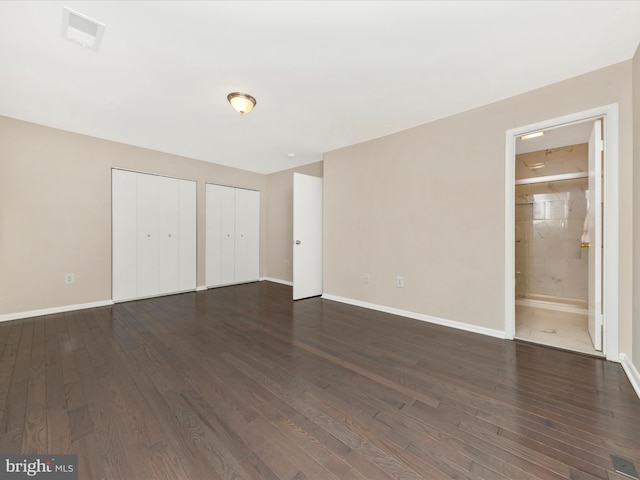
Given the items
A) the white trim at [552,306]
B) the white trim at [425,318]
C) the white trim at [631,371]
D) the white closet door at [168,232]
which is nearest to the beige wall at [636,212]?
the white trim at [631,371]

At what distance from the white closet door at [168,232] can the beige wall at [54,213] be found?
411 millimetres

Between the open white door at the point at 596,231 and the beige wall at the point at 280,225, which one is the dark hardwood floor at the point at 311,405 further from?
the beige wall at the point at 280,225

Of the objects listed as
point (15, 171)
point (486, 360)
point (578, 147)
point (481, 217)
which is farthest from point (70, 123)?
point (578, 147)

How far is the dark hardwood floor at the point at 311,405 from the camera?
121 centimetres

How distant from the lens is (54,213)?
347cm

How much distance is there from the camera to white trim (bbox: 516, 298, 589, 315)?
3688 mm

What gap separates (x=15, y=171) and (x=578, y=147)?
7.71 metres

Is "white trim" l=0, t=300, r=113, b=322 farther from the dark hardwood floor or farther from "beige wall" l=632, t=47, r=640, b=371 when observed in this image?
"beige wall" l=632, t=47, r=640, b=371

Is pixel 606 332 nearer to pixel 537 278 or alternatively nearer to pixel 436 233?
pixel 436 233

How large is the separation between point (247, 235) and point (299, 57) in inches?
162

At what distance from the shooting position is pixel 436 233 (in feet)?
10.2

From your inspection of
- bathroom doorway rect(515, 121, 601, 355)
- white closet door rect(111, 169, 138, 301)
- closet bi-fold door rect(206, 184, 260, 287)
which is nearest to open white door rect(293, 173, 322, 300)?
closet bi-fold door rect(206, 184, 260, 287)

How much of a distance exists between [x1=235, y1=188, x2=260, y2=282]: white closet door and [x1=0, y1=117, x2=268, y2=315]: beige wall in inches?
72.2

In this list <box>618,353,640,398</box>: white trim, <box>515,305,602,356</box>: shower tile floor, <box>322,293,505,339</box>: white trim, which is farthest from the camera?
<box>322,293,505,339</box>: white trim
